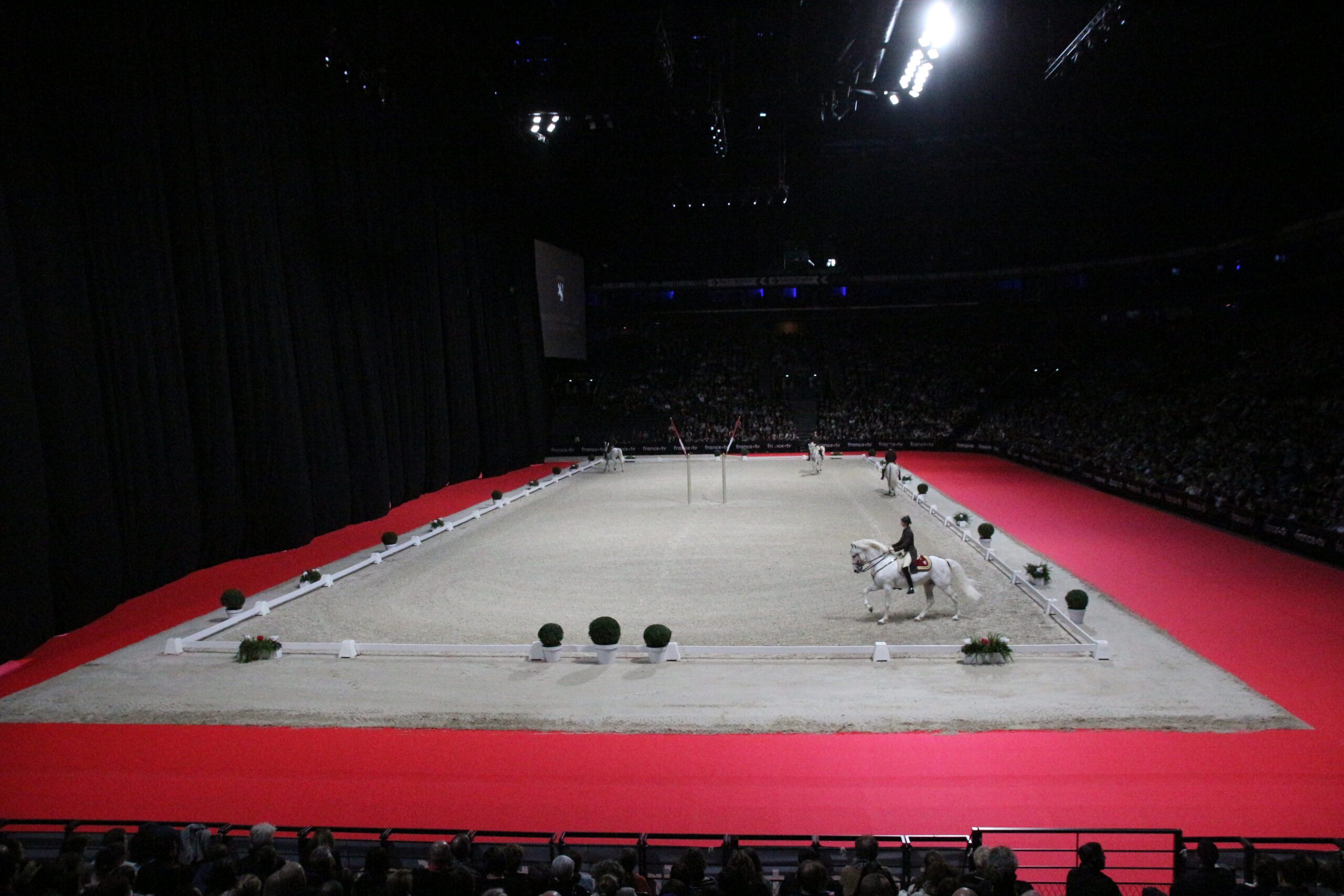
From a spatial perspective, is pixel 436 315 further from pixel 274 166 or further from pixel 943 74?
pixel 943 74

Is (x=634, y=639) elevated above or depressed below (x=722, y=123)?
below

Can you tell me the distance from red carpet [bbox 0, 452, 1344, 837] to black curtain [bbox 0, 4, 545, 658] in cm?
424

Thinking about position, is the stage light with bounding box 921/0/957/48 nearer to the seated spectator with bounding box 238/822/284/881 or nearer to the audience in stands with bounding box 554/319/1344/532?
the audience in stands with bounding box 554/319/1344/532

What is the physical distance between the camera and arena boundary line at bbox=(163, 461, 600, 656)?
1170cm

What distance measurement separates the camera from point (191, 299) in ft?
47.2

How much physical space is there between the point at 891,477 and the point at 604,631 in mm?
17927

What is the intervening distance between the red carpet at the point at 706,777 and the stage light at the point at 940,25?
41.0ft

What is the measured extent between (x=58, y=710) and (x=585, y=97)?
63.4 ft

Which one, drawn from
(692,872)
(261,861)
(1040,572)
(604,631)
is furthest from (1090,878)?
(1040,572)

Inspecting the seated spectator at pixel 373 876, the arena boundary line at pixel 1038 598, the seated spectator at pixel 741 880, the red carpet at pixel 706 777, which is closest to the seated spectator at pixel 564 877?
the seated spectator at pixel 741 880

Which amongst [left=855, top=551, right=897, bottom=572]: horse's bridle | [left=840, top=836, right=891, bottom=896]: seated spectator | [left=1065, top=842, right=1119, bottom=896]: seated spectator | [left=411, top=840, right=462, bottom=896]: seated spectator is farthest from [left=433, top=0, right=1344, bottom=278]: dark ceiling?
[left=411, top=840, right=462, bottom=896]: seated spectator

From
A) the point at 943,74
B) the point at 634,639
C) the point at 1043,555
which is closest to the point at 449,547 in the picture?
the point at 634,639

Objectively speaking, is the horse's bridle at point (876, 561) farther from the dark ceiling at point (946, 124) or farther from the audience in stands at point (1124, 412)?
the audience in stands at point (1124, 412)

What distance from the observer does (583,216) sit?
3919 centimetres
